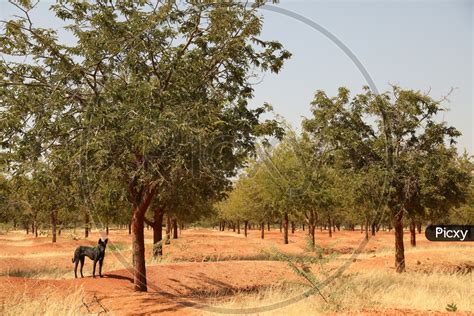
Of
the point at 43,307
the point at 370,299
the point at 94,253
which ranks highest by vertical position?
the point at 94,253

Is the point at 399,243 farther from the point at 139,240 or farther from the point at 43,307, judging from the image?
the point at 43,307

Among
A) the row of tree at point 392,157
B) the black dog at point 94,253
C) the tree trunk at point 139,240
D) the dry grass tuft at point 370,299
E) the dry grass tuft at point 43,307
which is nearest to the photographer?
the dry grass tuft at point 43,307

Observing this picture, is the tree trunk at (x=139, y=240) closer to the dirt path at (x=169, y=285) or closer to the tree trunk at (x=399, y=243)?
the dirt path at (x=169, y=285)

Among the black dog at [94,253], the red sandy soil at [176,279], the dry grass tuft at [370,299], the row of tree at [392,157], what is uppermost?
the row of tree at [392,157]

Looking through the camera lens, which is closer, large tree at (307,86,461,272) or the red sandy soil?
the red sandy soil

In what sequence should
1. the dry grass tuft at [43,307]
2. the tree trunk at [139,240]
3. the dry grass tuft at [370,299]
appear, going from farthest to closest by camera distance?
1. the tree trunk at [139,240]
2. the dry grass tuft at [370,299]
3. the dry grass tuft at [43,307]

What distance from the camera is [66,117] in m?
Answer: 13.3

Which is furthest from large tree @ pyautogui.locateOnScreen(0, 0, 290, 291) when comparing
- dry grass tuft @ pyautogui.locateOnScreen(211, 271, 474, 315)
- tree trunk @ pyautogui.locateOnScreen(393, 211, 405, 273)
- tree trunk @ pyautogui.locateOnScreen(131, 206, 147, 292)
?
tree trunk @ pyautogui.locateOnScreen(393, 211, 405, 273)

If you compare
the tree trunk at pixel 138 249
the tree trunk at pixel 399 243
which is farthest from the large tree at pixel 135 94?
the tree trunk at pixel 399 243

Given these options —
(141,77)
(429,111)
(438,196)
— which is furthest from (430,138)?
(141,77)

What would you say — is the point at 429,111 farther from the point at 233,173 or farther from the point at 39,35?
the point at 39,35

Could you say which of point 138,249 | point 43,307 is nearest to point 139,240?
point 138,249

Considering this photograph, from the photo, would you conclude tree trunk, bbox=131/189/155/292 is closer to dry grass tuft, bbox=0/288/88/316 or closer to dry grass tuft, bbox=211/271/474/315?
dry grass tuft, bbox=0/288/88/316

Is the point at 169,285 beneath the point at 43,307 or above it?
beneath
